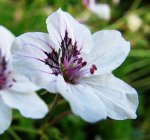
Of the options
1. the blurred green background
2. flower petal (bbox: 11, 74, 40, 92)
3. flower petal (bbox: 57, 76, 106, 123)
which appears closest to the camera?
flower petal (bbox: 57, 76, 106, 123)

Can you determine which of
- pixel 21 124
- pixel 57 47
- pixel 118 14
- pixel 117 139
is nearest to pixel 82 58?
pixel 57 47

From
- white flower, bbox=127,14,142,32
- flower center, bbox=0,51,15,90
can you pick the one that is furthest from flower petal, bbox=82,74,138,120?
white flower, bbox=127,14,142,32

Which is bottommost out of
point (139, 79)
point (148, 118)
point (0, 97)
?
point (148, 118)

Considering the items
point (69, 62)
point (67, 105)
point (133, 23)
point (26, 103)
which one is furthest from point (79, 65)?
point (133, 23)

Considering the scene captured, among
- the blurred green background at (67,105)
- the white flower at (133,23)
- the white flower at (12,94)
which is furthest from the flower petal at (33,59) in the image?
the white flower at (133,23)

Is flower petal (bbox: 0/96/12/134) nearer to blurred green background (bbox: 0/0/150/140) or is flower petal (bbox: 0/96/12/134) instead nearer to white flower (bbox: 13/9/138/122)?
white flower (bbox: 13/9/138/122)

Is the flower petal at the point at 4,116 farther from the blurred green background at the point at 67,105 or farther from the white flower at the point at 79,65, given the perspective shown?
the blurred green background at the point at 67,105

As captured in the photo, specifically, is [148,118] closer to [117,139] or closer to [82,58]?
[117,139]
